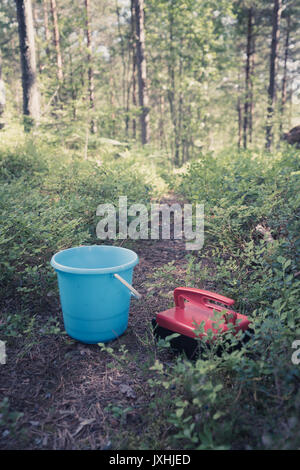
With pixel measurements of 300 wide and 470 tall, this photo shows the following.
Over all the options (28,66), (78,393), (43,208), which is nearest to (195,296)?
(78,393)

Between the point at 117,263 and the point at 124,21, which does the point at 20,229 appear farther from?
the point at 124,21

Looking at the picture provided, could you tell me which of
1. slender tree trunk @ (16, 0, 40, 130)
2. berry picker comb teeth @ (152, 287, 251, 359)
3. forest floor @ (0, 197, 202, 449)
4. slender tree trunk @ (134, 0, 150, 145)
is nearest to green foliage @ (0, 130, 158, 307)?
forest floor @ (0, 197, 202, 449)

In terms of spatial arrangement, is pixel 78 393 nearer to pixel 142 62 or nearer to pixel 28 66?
pixel 28 66

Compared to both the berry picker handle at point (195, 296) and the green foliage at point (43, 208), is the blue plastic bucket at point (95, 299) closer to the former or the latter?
the berry picker handle at point (195, 296)

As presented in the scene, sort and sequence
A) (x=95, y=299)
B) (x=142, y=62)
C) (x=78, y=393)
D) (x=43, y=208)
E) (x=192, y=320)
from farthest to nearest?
(x=142, y=62) → (x=43, y=208) → (x=95, y=299) → (x=192, y=320) → (x=78, y=393)

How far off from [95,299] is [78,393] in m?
0.63

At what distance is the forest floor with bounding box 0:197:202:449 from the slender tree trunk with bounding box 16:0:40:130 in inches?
275

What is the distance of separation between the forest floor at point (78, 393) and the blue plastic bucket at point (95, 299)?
12 centimetres

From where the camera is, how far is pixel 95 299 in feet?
7.80

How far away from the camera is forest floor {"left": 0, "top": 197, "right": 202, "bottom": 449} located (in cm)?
172

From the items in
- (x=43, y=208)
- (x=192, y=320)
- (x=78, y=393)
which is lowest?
(x=78, y=393)

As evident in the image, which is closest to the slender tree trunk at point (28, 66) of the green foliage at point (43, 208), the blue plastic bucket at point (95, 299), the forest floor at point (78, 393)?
the green foliage at point (43, 208)

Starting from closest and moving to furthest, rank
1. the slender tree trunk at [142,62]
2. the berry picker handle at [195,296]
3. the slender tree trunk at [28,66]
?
the berry picker handle at [195,296] → the slender tree trunk at [28,66] → the slender tree trunk at [142,62]

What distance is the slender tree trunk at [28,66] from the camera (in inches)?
312
